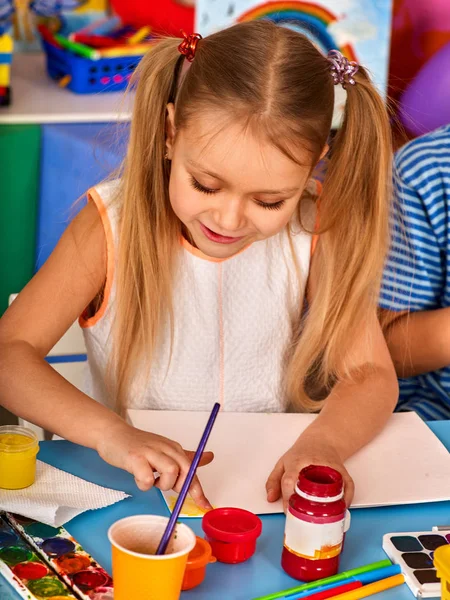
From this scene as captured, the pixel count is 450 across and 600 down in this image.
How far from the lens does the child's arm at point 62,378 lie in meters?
0.95

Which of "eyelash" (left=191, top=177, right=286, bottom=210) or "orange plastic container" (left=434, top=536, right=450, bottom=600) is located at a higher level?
"eyelash" (left=191, top=177, right=286, bottom=210)

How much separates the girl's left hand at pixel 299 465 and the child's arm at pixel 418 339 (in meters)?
0.39

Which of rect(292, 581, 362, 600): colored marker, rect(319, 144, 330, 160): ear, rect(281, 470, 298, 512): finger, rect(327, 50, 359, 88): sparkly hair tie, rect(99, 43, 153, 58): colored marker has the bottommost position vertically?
rect(99, 43, 153, 58): colored marker

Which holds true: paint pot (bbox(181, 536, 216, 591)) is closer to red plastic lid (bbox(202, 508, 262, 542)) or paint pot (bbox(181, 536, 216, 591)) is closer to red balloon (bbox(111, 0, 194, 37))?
red plastic lid (bbox(202, 508, 262, 542))

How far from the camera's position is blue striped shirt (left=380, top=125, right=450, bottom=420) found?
144 cm

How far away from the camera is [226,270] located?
1372 millimetres

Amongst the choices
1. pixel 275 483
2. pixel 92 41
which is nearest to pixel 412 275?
pixel 275 483

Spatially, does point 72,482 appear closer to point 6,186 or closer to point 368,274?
point 368,274

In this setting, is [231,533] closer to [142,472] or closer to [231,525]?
[231,525]

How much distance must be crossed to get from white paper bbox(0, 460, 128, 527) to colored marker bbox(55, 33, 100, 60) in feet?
5.68

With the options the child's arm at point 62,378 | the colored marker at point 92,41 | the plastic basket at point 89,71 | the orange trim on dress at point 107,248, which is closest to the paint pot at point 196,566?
the child's arm at point 62,378

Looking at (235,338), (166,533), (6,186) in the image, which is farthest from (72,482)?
(6,186)

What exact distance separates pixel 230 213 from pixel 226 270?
0.98 ft

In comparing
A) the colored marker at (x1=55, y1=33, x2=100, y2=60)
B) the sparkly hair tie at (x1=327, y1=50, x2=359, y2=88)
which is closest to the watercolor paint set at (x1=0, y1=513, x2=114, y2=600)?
the sparkly hair tie at (x1=327, y1=50, x2=359, y2=88)
